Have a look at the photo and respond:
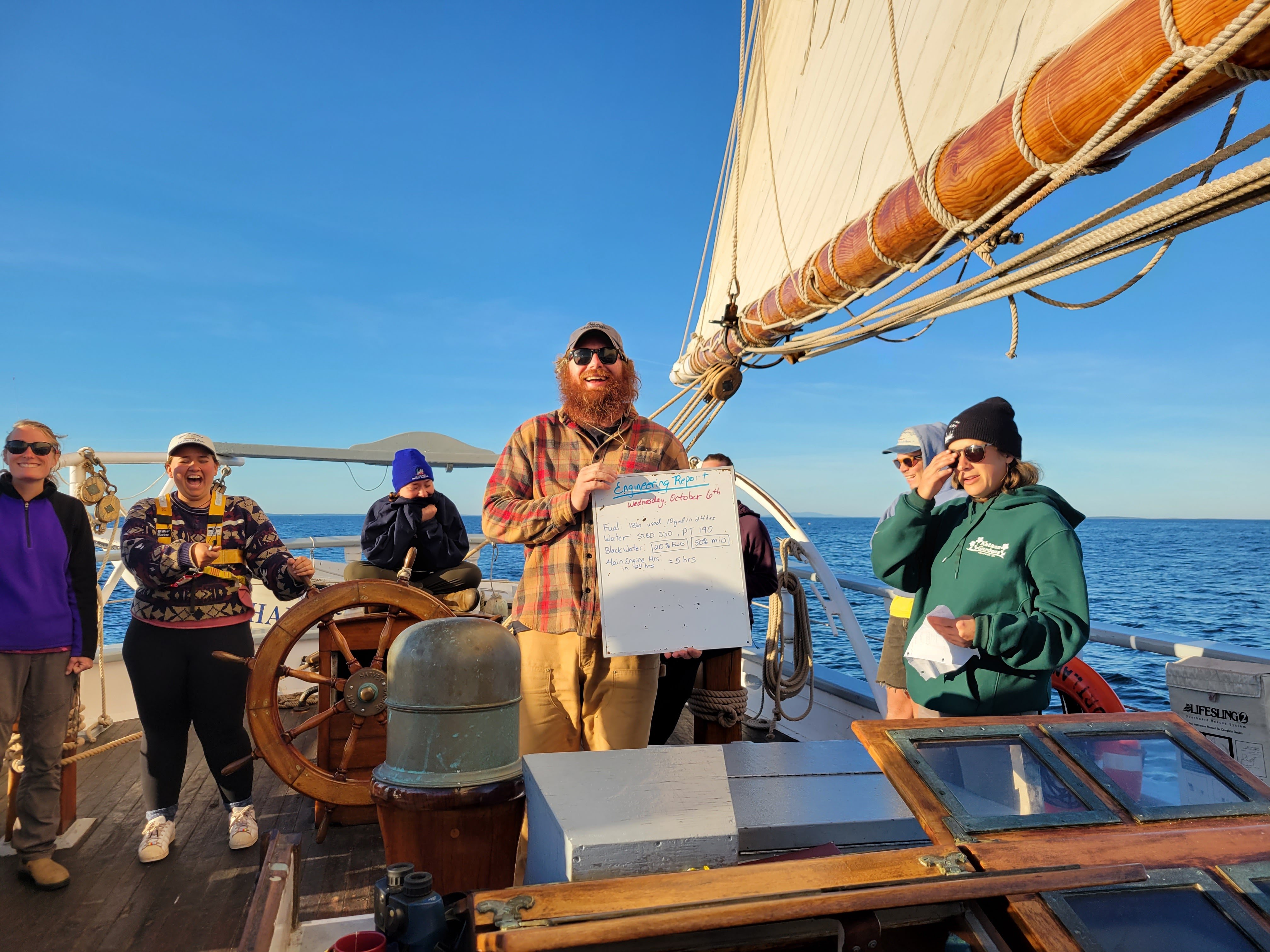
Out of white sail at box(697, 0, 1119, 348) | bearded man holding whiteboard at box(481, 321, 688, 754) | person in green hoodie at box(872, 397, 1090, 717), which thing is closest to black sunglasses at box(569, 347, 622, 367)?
bearded man holding whiteboard at box(481, 321, 688, 754)

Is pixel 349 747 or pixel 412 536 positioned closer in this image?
pixel 349 747

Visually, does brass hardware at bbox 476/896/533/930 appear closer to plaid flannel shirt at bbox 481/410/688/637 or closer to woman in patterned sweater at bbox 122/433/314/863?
plaid flannel shirt at bbox 481/410/688/637

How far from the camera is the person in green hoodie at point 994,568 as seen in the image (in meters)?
1.65

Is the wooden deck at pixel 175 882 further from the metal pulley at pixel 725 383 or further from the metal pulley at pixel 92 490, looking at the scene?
the metal pulley at pixel 725 383

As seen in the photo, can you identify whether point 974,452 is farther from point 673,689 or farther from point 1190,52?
point 673,689

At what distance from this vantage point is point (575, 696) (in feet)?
6.44

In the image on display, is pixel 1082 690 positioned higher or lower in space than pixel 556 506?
lower

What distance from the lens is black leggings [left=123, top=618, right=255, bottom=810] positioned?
263cm

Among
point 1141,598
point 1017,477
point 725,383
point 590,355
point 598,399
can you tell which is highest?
point 725,383

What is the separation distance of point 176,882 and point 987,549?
2.70 m

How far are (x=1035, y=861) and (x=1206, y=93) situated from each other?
1.25 metres

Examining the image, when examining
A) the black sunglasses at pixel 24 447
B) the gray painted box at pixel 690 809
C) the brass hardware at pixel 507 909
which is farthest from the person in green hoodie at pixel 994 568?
the black sunglasses at pixel 24 447

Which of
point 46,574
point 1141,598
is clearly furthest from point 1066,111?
point 1141,598

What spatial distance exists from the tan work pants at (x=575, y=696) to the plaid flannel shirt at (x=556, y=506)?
0.21ft
